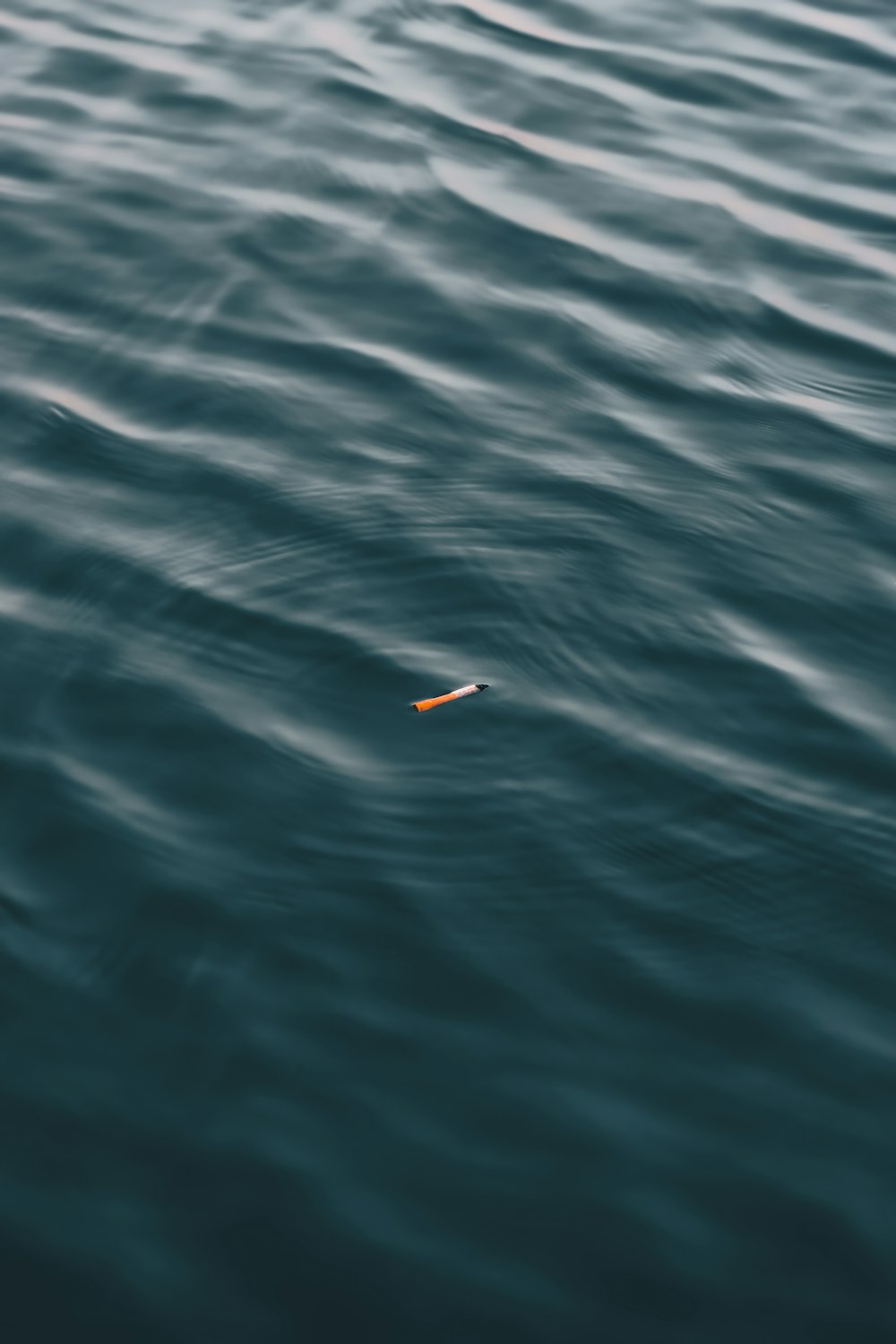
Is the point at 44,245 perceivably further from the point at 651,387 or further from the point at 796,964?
the point at 796,964

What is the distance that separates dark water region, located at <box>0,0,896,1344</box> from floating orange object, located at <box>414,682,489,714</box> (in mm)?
32

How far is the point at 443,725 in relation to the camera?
327cm

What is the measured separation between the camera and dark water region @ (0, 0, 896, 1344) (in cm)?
238

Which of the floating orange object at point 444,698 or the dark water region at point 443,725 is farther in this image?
the floating orange object at point 444,698

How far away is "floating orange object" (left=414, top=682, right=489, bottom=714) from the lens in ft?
10.8

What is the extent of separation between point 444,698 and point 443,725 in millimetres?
64

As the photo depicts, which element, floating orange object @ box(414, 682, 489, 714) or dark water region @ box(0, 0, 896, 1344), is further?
floating orange object @ box(414, 682, 489, 714)

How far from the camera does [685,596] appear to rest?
3.67m

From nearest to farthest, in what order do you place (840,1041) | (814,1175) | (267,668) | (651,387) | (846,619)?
(814,1175) < (840,1041) < (267,668) < (846,619) < (651,387)

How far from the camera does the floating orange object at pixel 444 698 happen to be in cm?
329

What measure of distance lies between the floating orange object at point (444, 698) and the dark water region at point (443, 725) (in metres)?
0.03

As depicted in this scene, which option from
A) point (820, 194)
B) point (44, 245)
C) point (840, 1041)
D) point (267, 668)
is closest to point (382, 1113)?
point (840, 1041)

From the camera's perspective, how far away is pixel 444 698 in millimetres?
3303

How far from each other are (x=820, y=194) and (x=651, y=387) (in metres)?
1.53
